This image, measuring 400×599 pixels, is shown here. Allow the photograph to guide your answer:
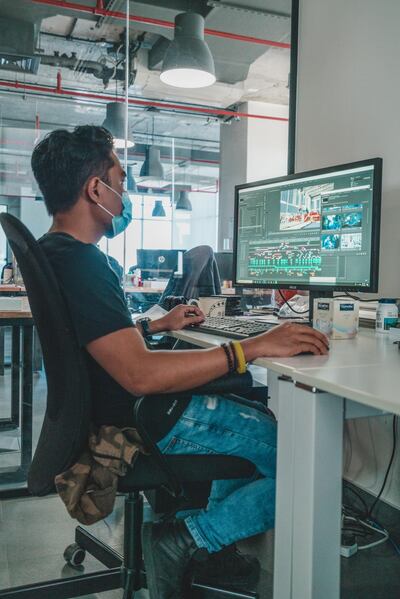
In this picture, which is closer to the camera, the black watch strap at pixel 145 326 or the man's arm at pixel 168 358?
the man's arm at pixel 168 358

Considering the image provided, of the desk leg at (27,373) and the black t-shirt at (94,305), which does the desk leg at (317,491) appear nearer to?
the black t-shirt at (94,305)

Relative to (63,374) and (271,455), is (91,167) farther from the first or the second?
(271,455)

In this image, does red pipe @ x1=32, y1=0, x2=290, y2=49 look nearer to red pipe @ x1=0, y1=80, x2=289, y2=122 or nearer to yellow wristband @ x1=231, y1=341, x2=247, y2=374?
red pipe @ x1=0, y1=80, x2=289, y2=122

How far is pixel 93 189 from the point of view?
1.31 meters

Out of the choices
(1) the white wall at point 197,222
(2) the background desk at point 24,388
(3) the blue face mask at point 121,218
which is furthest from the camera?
(1) the white wall at point 197,222

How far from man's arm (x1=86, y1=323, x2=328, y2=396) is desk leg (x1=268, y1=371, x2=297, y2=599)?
13 cm

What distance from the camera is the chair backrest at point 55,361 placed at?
1116 mm

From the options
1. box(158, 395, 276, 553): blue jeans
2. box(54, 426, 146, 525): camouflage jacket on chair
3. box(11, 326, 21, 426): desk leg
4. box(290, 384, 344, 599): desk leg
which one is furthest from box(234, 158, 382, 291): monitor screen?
box(11, 326, 21, 426): desk leg

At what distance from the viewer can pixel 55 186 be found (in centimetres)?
129

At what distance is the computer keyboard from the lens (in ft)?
4.96

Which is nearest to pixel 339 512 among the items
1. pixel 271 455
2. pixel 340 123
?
pixel 271 455

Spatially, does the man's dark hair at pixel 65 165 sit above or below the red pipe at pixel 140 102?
below

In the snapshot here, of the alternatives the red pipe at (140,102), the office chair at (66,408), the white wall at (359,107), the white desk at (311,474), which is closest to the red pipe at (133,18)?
the red pipe at (140,102)

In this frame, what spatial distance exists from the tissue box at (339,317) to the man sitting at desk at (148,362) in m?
0.33
